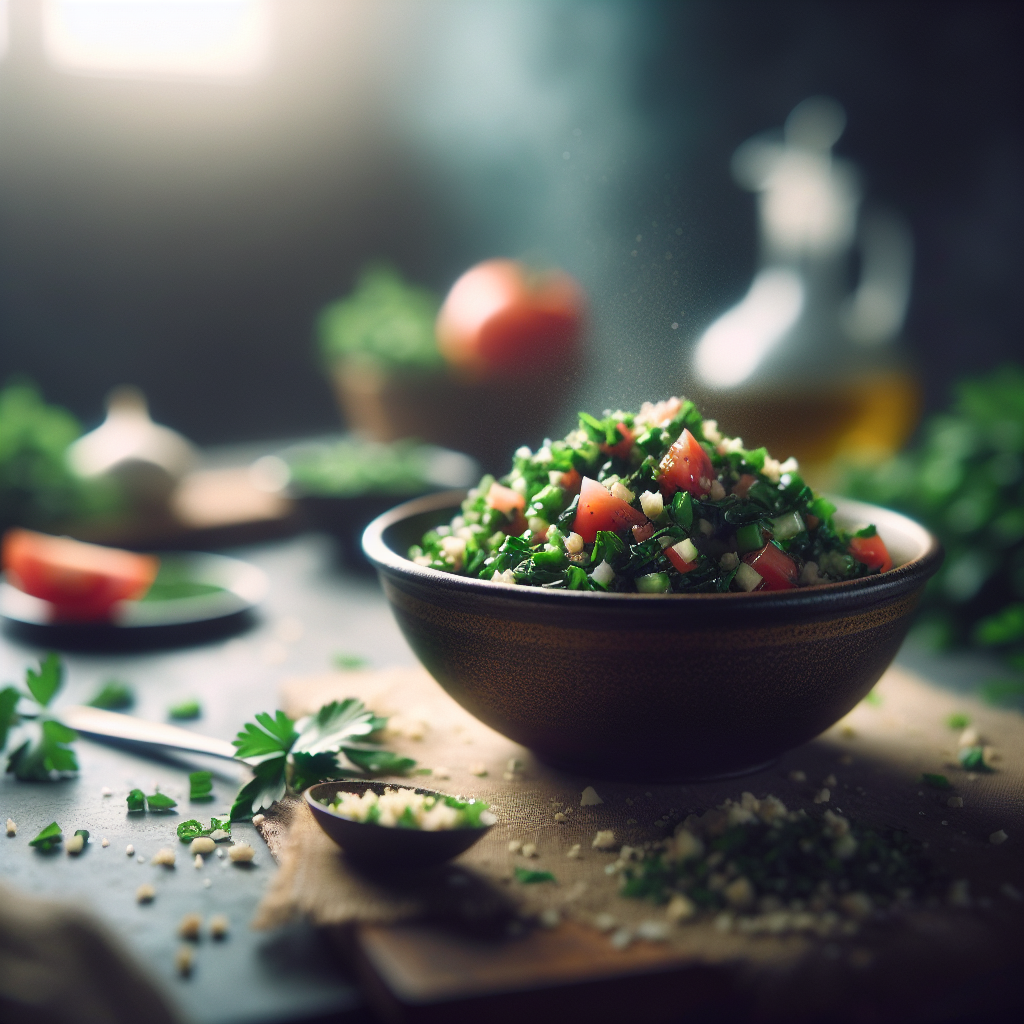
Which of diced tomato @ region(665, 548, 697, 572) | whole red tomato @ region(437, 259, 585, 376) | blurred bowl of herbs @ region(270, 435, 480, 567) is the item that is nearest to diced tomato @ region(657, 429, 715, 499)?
diced tomato @ region(665, 548, 697, 572)

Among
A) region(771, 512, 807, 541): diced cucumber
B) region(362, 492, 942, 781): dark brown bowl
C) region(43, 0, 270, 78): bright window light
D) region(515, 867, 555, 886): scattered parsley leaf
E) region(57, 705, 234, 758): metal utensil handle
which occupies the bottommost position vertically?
region(57, 705, 234, 758): metal utensil handle

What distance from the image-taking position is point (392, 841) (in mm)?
1105

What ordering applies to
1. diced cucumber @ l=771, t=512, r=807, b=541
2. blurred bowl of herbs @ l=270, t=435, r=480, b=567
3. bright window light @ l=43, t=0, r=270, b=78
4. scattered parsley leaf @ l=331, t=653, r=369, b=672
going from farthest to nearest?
bright window light @ l=43, t=0, r=270, b=78 < blurred bowl of herbs @ l=270, t=435, r=480, b=567 < scattered parsley leaf @ l=331, t=653, r=369, b=672 < diced cucumber @ l=771, t=512, r=807, b=541

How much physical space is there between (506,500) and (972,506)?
1309 mm

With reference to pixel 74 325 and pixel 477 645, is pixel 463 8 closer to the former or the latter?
pixel 74 325

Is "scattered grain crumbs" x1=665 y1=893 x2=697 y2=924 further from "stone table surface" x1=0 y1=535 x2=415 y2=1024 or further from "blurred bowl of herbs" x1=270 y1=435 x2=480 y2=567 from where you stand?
"blurred bowl of herbs" x1=270 y1=435 x2=480 y2=567

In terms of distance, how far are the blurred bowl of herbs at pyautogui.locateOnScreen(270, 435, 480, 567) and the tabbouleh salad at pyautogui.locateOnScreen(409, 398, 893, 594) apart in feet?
3.87

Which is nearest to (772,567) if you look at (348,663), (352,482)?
(348,663)

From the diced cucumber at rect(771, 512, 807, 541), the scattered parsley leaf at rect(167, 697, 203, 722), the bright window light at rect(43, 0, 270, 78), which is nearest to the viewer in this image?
the diced cucumber at rect(771, 512, 807, 541)

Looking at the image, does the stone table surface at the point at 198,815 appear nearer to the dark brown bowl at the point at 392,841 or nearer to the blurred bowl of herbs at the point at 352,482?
the dark brown bowl at the point at 392,841

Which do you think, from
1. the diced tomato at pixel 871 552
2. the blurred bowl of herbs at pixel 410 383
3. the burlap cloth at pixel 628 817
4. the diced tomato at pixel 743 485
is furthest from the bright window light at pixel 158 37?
the diced tomato at pixel 871 552

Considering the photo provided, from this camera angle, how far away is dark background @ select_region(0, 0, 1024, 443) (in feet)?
13.0

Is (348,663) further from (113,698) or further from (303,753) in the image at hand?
(303,753)

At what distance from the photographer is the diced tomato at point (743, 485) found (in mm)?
1375
